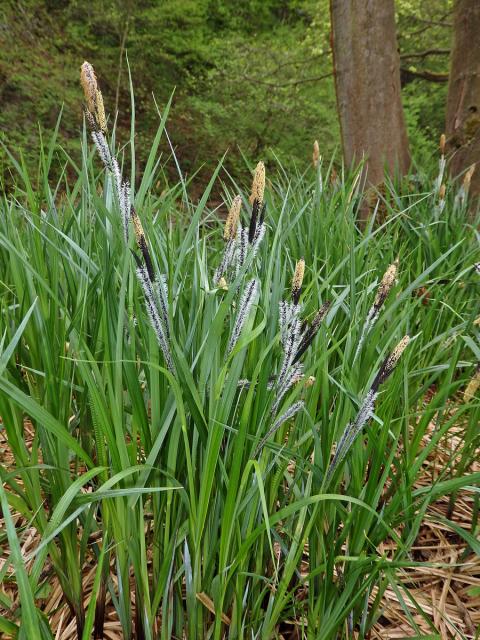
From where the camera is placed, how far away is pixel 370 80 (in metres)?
3.85

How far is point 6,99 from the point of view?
25.1 ft

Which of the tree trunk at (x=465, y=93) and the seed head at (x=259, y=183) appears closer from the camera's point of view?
the seed head at (x=259, y=183)

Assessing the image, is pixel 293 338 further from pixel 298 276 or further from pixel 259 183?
pixel 259 183

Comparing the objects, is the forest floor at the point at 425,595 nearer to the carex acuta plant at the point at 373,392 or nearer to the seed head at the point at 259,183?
the carex acuta plant at the point at 373,392

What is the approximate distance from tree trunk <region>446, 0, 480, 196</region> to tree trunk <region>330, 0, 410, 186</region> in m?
0.41

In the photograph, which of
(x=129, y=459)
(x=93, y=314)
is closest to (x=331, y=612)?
(x=129, y=459)

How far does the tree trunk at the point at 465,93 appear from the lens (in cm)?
350

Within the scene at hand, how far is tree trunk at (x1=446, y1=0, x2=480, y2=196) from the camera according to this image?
3500 mm

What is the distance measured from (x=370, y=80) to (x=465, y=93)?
2.33 ft

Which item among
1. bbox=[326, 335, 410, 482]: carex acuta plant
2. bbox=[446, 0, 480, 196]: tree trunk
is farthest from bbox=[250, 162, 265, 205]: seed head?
bbox=[446, 0, 480, 196]: tree trunk

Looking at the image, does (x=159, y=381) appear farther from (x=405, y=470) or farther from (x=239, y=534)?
(x=405, y=470)

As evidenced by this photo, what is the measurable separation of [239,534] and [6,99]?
8606 millimetres

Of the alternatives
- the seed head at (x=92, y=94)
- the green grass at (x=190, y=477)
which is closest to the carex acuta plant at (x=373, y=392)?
the green grass at (x=190, y=477)

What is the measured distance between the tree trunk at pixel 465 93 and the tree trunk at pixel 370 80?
0.41m
